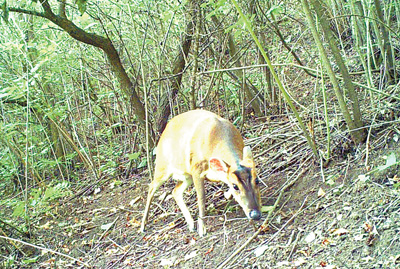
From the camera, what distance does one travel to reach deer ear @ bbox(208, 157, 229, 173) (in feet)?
16.3

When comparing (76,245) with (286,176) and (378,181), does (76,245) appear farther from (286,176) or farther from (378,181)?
(378,181)

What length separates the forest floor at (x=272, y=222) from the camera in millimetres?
4028

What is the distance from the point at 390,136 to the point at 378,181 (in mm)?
771

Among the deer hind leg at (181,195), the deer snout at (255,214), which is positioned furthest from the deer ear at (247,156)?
the deer hind leg at (181,195)

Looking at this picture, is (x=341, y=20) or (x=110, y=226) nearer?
(x=110, y=226)

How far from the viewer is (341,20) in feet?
28.6

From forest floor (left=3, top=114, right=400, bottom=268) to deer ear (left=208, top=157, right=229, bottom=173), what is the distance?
0.68 m

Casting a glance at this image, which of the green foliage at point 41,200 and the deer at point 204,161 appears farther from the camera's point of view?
the green foliage at point 41,200

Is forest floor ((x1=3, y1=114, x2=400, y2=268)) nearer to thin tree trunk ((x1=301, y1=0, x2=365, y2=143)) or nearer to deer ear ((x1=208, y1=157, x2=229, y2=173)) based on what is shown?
thin tree trunk ((x1=301, y1=0, x2=365, y2=143))

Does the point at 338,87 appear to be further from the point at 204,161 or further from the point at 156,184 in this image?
the point at 156,184

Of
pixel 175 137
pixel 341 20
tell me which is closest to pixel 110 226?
pixel 175 137

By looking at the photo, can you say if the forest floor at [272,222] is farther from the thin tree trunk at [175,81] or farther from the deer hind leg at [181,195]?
the thin tree trunk at [175,81]

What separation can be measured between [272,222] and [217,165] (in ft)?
2.73

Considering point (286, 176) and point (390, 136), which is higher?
point (390, 136)
